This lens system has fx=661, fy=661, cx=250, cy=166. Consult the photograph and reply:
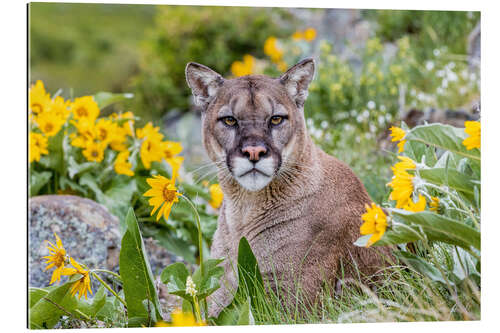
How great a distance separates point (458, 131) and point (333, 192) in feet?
2.62

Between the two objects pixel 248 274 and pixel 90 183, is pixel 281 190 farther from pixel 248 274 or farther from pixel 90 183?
pixel 90 183

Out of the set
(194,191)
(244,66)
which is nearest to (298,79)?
(194,191)

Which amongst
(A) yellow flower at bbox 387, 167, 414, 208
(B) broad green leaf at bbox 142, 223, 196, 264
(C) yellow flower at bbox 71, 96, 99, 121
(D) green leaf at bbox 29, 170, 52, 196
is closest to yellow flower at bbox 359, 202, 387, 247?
(A) yellow flower at bbox 387, 167, 414, 208

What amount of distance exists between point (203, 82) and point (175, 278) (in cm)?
112

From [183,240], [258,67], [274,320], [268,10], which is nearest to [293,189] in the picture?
[274,320]

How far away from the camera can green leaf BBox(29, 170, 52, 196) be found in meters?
4.57

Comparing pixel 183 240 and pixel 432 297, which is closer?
pixel 432 297

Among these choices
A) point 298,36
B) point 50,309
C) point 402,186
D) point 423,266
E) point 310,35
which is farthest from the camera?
point 298,36

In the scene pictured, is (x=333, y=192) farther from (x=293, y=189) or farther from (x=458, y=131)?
(x=458, y=131)

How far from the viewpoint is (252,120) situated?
11.3 ft

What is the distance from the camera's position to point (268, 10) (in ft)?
31.7
